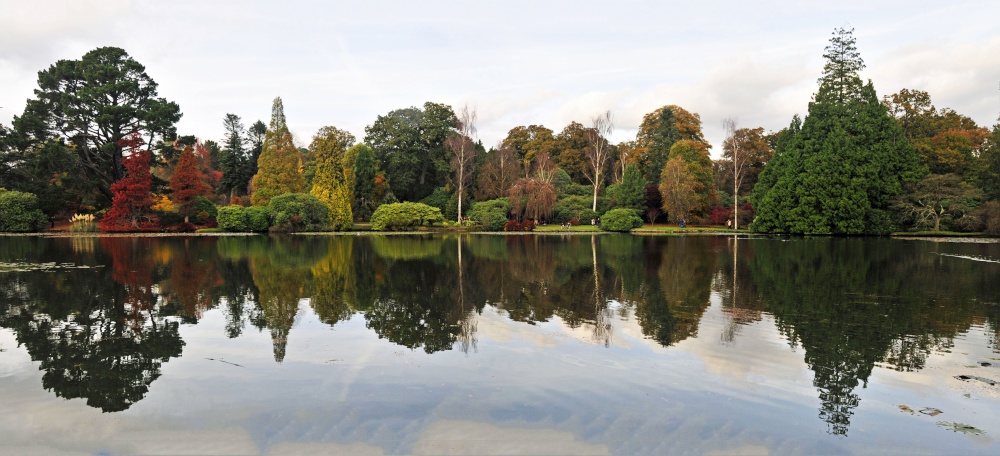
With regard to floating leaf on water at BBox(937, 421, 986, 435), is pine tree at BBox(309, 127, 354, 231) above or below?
above

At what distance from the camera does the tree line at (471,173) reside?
41000 millimetres

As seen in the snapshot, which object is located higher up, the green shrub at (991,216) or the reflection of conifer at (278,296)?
the green shrub at (991,216)

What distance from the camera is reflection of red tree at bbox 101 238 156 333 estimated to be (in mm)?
10829

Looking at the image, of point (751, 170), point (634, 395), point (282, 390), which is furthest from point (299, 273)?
point (751, 170)

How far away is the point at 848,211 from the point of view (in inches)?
1602

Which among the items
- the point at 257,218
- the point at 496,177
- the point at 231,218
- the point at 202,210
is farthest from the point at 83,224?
the point at 496,177

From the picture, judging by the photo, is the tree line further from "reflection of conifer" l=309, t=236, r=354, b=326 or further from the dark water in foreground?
the dark water in foreground

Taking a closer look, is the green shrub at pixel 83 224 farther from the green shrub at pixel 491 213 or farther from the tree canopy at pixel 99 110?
the green shrub at pixel 491 213

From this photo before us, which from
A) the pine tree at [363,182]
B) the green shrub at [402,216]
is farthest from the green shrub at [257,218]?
the pine tree at [363,182]

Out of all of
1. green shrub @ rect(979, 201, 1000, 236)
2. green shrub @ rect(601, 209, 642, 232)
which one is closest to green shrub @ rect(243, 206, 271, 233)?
green shrub @ rect(601, 209, 642, 232)

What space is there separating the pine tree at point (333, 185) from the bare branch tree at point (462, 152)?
945 centimetres

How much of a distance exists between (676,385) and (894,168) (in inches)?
1747

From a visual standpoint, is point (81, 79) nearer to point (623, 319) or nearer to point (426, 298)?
point (426, 298)

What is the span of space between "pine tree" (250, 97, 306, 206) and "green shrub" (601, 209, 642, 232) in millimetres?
26822
